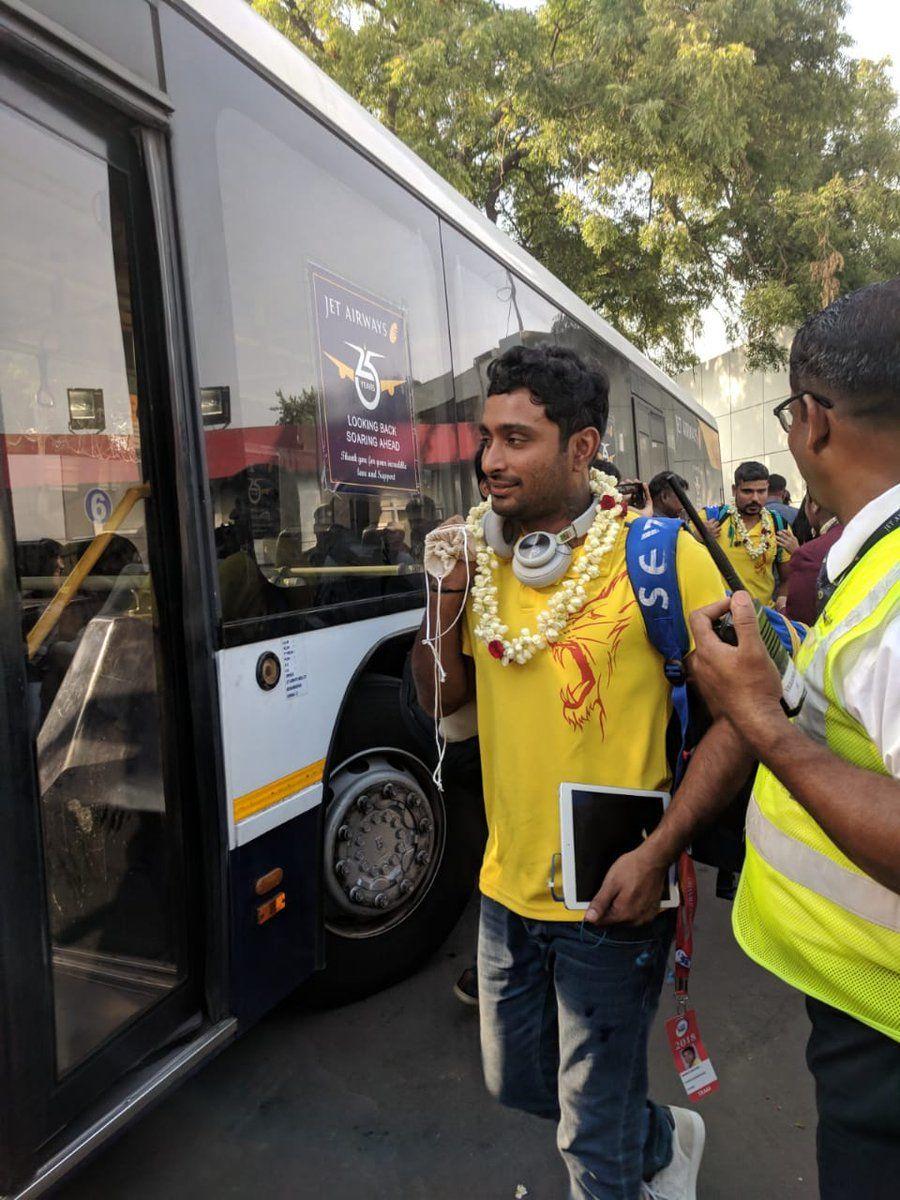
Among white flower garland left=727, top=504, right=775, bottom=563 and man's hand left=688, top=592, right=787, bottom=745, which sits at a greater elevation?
white flower garland left=727, top=504, right=775, bottom=563

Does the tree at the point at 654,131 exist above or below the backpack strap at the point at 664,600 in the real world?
above

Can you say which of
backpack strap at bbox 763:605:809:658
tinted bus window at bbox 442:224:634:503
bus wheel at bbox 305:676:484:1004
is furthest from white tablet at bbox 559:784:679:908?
tinted bus window at bbox 442:224:634:503

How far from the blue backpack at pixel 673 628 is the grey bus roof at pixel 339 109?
1959 mm

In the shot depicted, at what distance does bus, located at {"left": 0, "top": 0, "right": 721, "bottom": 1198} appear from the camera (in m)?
1.92

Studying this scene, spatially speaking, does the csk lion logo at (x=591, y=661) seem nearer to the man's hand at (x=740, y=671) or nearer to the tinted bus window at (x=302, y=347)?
the man's hand at (x=740, y=671)

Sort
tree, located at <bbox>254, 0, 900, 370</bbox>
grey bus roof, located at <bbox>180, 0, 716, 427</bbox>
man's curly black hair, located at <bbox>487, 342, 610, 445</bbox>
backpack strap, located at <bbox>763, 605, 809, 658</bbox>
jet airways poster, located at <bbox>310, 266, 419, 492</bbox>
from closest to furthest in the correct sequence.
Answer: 1. backpack strap, located at <bbox>763, 605, 809, 658</bbox>
2. man's curly black hair, located at <bbox>487, 342, 610, 445</bbox>
3. grey bus roof, located at <bbox>180, 0, 716, 427</bbox>
4. jet airways poster, located at <bbox>310, 266, 419, 492</bbox>
5. tree, located at <bbox>254, 0, 900, 370</bbox>

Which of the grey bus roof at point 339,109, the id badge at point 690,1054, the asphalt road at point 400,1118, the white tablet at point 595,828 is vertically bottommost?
the asphalt road at point 400,1118

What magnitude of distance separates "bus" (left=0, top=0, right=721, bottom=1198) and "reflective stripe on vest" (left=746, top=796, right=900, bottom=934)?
1022 mm

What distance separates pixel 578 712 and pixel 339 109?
256 cm

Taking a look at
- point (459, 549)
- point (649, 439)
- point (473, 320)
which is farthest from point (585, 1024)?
point (649, 439)

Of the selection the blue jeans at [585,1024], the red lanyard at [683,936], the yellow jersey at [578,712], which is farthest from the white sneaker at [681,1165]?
the yellow jersey at [578,712]

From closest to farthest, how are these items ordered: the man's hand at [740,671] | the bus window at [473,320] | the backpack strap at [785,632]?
the man's hand at [740,671]
the backpack strap at [785,632]
the bus window at [473,320]

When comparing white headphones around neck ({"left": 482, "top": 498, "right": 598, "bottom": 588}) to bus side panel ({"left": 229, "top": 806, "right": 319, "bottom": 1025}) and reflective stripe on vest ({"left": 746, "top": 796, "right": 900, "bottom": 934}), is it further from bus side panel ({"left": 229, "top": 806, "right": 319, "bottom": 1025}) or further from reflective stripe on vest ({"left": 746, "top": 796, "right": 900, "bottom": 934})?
bus side panel ({"left": 229, "top": 806, "right": 319, "bottom": 1025})

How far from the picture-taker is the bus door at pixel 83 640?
1.78 meters
